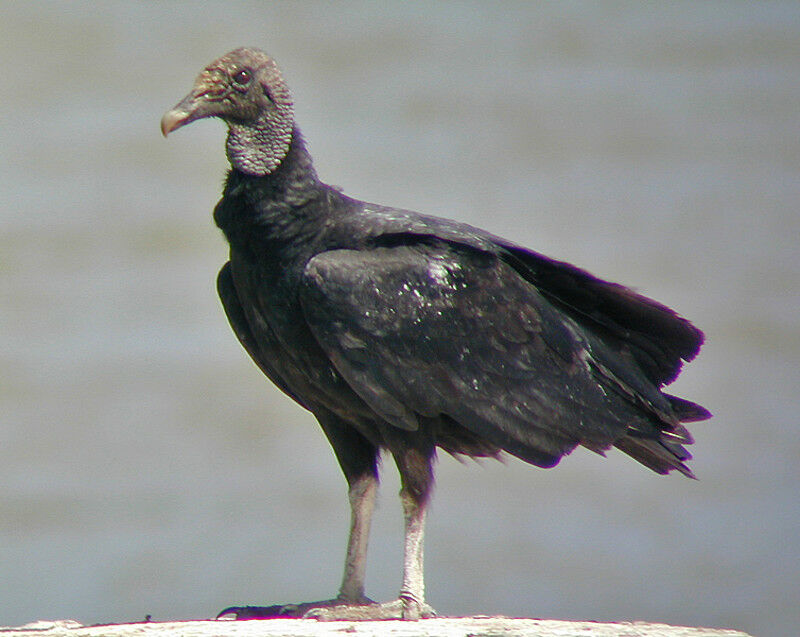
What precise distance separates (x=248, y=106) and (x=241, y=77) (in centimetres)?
10

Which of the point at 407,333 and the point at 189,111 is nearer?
the point at 407,333

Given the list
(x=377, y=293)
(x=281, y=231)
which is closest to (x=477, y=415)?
(x=377, y=293)

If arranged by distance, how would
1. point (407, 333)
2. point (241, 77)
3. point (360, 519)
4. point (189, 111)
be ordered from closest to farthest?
1. point (407, 333)
2. point (189, 111)
3. point (241, 77)
4. point (360, 519)

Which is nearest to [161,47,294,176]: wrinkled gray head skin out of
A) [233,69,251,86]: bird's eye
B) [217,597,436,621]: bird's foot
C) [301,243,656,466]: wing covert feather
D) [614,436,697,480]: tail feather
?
[233,69,251,86]: bird's eye

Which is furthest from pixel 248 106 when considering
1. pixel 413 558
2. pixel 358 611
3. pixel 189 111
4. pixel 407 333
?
pixel 358 611

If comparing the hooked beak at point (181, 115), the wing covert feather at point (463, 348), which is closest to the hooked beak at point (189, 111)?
the hooked beak at point (181, 115)

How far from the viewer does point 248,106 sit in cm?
426

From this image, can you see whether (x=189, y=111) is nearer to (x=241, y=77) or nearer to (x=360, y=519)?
(x=241, y=77)

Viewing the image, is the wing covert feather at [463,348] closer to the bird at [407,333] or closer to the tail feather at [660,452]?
the bird at [407,333]

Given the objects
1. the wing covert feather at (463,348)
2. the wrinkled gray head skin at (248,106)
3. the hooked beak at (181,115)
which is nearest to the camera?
the wing covert feather at (463,348)

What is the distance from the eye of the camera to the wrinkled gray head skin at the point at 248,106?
4.20m

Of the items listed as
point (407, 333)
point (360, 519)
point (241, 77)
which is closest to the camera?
point (407, 333)

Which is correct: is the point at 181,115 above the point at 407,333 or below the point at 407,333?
above

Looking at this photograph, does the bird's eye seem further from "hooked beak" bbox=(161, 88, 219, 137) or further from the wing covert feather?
the wing covert feather
